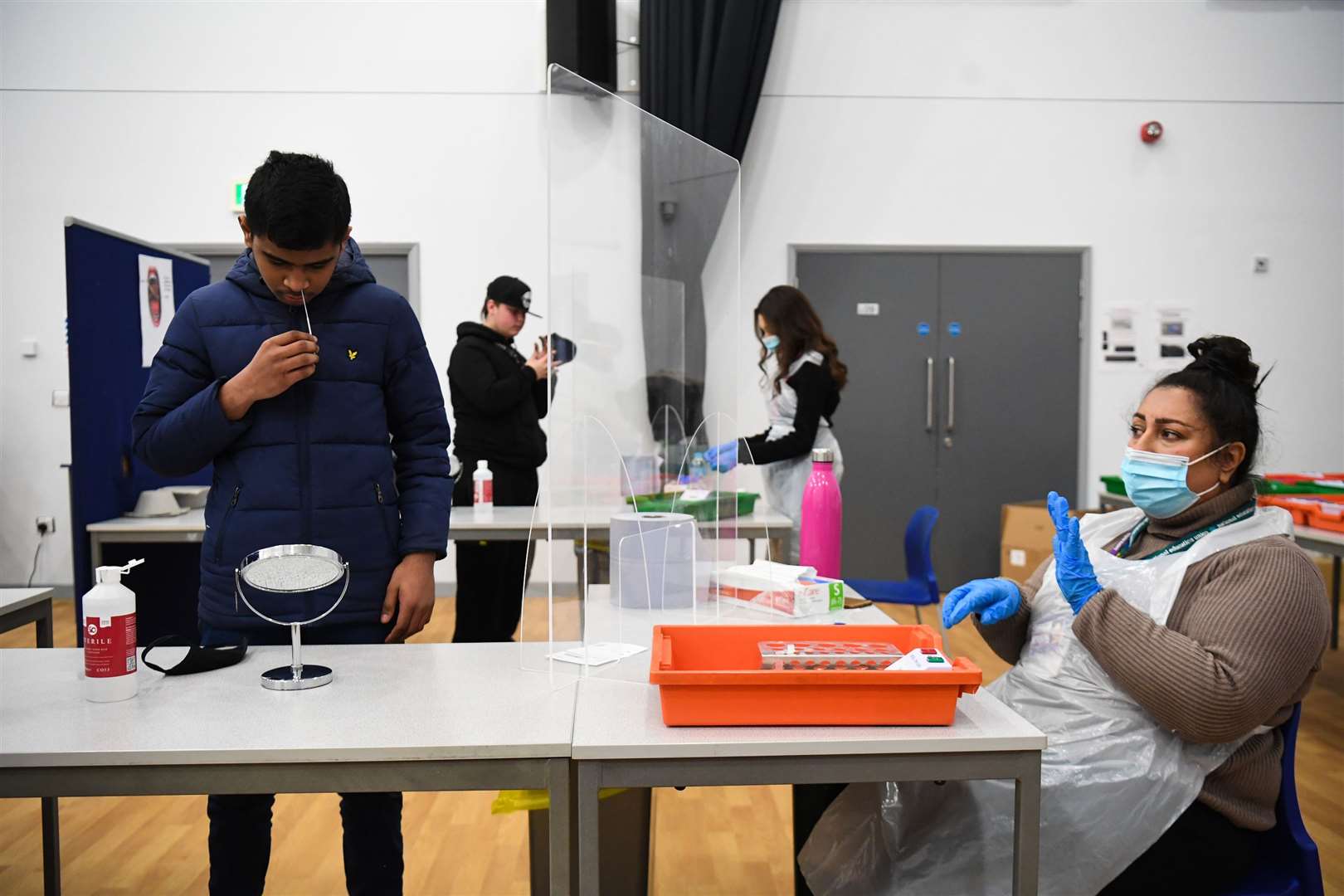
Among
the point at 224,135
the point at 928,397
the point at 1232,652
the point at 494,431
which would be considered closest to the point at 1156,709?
the point at 1232,652

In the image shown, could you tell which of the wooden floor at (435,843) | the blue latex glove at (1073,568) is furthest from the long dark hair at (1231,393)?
the wooden floor at (435,843)

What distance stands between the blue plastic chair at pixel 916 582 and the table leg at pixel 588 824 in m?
2.05

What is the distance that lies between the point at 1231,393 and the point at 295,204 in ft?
4.50

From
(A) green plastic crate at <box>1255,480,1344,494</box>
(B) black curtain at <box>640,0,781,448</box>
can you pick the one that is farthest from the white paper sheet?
(A) green plastic crate at <box>1255,480,1344,494</box>

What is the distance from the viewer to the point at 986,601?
1476 millimetres

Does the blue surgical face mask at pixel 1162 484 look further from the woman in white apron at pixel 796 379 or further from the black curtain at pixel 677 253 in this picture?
the woman in white apron at pixel 796 379

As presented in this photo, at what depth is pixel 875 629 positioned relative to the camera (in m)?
1.39

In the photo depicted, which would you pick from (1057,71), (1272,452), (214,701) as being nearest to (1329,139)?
(1057,71)

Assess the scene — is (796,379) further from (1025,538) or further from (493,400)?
(1025,538)

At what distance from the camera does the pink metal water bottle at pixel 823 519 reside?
6.78 feet

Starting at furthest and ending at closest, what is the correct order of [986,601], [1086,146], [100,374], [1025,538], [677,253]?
1. [1086,146]
2. [1025,538]
3. [100,374]
4. [677,253]
5. [986,601]

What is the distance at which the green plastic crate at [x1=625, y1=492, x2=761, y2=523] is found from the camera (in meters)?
1.60

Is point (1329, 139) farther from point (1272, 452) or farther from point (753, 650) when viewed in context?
point (753, 650)

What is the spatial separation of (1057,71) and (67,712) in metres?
5.18
